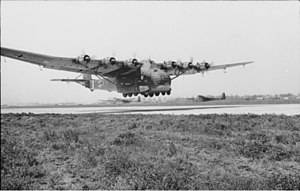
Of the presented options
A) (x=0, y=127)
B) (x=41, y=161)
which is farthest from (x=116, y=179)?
(x=0, y=127)

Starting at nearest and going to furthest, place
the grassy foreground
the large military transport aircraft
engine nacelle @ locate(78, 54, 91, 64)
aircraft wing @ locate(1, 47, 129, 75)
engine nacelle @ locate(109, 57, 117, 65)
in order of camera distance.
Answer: the grassy foreground < the large military transport aircraft < aircraft wing @ locate(1, 47, 129, 75) < engine nacelle @ locate(78, 54, 91, 64) < engine nacelle @ locate(109, 57, 117, 65)

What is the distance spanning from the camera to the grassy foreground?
8.02 meters

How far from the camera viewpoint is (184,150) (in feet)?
34.4

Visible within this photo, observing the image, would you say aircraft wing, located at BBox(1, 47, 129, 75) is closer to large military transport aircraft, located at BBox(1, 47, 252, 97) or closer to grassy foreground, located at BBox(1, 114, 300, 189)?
large military transport aircraft, located at BBox(1, 47, 252, 97)

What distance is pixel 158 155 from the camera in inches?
384

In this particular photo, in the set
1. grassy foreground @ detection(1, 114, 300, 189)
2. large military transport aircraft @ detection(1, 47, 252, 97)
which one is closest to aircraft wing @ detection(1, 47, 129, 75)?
large military transport aircraft @ detection(1, 47, 252, 97)

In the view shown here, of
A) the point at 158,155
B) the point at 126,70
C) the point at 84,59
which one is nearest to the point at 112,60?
the point at 126,70

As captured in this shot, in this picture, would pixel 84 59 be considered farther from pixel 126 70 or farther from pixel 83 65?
pixel 126 70

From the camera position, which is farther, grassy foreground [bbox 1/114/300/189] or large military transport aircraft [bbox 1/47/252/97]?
large military transport aircraft [bbox 1/47/252/97]

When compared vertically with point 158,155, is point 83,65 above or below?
above

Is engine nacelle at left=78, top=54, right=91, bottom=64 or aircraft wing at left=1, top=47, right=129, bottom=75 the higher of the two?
engine nacelle at left=78, top=54, right=91, bottom=64

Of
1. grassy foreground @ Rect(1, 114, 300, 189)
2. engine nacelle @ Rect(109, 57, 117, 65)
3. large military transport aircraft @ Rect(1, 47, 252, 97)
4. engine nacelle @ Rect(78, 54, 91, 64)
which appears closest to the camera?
grassy foreground @ Rect(1, 114, 300, 189)

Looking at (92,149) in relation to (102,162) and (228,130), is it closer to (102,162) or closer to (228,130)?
(102,162)

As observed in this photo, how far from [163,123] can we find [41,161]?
19.7 feet
